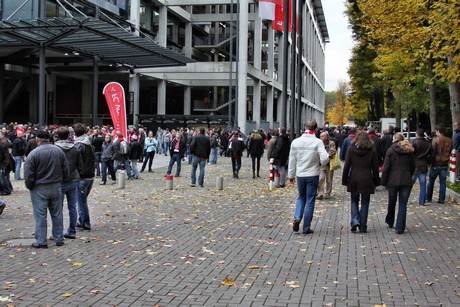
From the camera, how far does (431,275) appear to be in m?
6.66

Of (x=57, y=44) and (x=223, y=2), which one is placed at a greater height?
(x=223, y=2)

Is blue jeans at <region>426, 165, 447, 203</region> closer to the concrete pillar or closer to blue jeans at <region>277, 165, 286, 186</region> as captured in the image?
blue jeans at <region>277, 165, 286, 186</region>

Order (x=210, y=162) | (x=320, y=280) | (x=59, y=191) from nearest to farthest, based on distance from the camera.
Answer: (x=320, y=280), (x=59, y=191), (x=210, y=162)

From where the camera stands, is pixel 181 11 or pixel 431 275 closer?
pixel 431 275

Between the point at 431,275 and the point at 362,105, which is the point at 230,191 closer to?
the point at 431,275

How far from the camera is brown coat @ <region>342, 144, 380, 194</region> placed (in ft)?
30.8

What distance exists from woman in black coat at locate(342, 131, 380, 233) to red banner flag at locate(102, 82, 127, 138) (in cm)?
1522

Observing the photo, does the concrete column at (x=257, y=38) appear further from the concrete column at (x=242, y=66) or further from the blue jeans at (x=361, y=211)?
the blue jeans at (x=361, y=211)

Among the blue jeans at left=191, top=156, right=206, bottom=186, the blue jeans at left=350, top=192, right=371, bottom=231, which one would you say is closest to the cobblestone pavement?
the blue jeans at left=350, top=192, right=371, bottom=231

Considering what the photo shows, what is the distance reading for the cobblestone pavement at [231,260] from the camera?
5762 millimetres

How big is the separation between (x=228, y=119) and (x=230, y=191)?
25.9m

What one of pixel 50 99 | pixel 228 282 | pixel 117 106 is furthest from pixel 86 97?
pixel 228 282

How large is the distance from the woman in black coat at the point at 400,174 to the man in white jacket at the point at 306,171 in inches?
49.9

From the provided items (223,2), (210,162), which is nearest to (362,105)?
(223,2)
